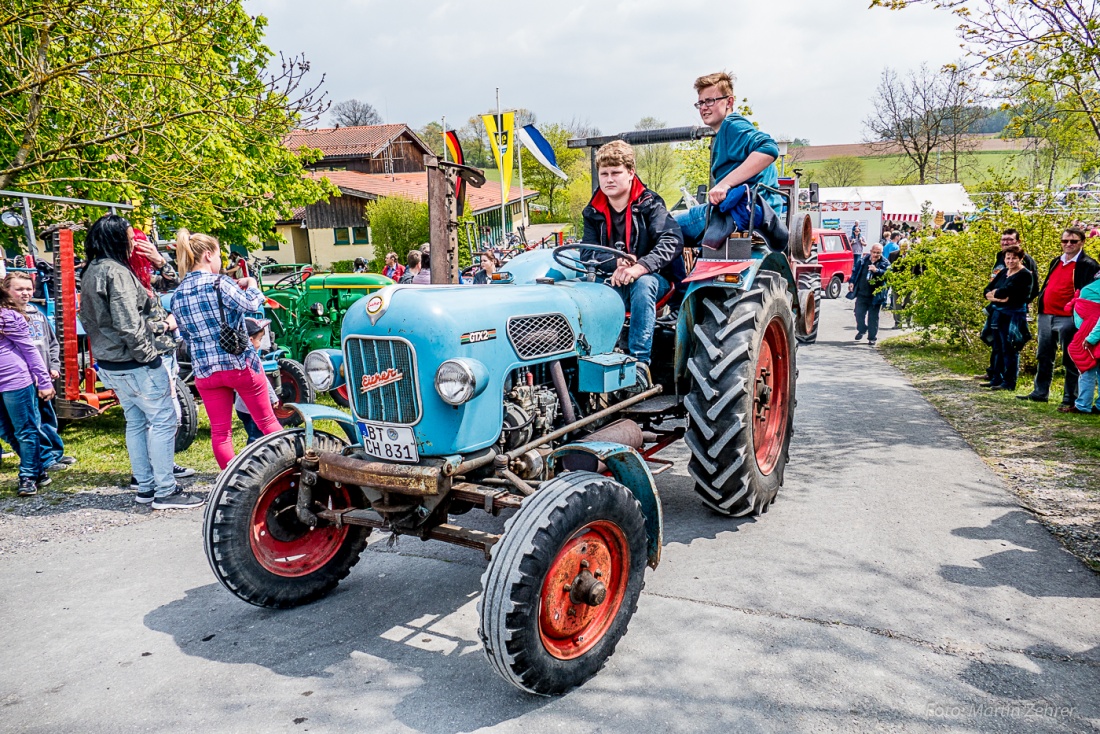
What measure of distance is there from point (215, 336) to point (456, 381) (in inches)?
102

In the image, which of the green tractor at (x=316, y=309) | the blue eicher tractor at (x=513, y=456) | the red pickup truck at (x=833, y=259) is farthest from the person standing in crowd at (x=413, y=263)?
the red pickup truck at (x=833, y=259)

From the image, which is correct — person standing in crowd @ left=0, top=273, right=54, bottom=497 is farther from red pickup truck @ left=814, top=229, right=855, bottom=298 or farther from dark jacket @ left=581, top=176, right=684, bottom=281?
red pickup truck @ left=814, top=229, right=855, bottom=298

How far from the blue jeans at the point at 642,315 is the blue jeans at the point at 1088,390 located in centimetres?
500

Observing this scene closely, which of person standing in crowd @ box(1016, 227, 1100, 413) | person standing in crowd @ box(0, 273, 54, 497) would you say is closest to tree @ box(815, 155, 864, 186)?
person standing in crowd @ box(1016, 227, 1100, 413)

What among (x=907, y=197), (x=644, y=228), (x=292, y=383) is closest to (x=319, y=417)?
(x=644, y=228)

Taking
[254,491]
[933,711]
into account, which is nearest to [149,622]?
[254,491]

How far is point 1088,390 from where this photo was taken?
7000 millimetres

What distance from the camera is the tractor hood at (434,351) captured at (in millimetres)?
3182

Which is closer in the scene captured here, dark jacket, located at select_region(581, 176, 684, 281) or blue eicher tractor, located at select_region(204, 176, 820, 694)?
blue eicher tractor, located at select_region(204, 176, 820, 694)

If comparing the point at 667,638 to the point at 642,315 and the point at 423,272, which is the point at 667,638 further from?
the point at 423,272

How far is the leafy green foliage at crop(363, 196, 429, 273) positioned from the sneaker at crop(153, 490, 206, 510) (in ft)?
89.0

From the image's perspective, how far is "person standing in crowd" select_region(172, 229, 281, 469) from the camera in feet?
16.3

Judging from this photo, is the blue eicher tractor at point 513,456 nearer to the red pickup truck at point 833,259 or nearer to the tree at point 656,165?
the red pickup truck at point 833,259

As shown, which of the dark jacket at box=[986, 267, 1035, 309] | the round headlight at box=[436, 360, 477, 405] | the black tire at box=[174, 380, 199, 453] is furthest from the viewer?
the dark jacket at box=[986, 267, 1035, 309]
